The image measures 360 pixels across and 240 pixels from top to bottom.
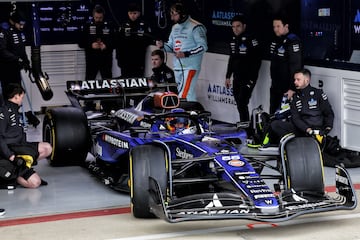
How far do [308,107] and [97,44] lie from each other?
635 centimetres

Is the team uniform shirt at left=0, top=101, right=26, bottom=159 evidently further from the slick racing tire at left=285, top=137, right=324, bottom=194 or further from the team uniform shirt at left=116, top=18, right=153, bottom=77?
the team uniform shirt at left=116, top=18, right=153, bottom=77

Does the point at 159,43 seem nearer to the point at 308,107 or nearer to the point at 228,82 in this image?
the point at 228,82

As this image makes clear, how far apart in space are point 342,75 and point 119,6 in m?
7.16

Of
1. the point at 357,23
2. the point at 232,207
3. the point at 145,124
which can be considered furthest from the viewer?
the point at 357,23

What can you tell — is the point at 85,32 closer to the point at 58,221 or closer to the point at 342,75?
the point at 342,75

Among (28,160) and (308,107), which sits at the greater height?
(308,107)

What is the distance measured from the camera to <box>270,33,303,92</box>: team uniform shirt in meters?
13.6

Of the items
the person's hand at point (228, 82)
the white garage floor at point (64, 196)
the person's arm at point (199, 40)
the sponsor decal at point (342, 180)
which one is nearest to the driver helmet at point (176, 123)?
the white garage floor at point (64, 196)

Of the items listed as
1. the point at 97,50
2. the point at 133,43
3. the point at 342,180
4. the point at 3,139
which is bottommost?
the point at 342,180

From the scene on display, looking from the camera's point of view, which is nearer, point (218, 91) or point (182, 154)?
point (182, 154)

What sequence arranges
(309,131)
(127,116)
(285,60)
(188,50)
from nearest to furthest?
(127,116) → (309,131) → (285,60) → (188,50)

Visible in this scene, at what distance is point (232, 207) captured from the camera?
8828 millimetres

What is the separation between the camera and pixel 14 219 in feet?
33.1

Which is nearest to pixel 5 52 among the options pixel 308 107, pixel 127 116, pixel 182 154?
pixel 127 116
